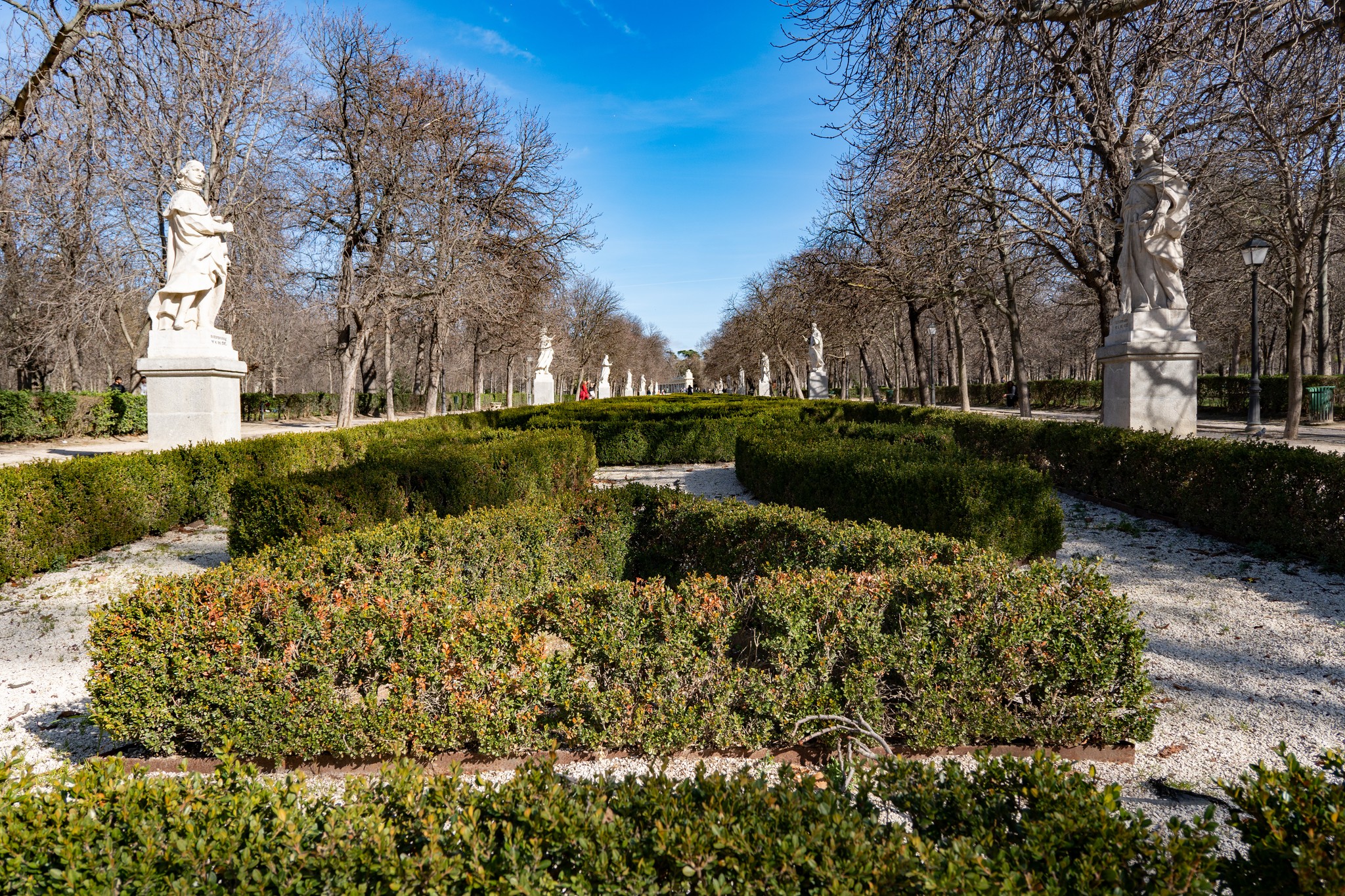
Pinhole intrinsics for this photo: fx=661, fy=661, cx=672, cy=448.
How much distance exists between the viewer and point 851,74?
6691mm

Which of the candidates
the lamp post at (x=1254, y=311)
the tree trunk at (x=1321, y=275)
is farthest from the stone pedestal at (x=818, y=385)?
the tree trunk at (x=1321, y=275)

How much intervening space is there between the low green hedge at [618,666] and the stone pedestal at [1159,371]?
795 cm

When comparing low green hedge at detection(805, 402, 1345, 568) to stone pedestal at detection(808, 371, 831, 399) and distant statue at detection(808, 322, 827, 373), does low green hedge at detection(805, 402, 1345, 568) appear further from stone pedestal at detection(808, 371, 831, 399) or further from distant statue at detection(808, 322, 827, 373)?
stone pedestal at detection(808, 371, 831, 399)

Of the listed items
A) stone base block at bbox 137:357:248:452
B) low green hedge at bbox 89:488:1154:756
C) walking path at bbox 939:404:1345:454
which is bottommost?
low green hedge at bbox 89:488:1154:756

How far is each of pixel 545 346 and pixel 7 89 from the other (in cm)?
1736

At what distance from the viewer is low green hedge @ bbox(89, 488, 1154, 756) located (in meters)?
2.97

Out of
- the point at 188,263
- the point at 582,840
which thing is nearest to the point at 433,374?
the point at 188,263

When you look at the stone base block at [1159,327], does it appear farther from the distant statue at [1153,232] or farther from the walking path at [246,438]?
the walking path at [246,438]

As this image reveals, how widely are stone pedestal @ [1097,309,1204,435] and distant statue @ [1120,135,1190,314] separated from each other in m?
0.25

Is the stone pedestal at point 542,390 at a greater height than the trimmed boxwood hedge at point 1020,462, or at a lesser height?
greater

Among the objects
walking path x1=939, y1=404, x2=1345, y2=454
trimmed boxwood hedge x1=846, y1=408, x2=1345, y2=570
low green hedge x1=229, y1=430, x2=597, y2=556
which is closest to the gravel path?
low green hedge x1=229, y1=430, x2=597, y2=556

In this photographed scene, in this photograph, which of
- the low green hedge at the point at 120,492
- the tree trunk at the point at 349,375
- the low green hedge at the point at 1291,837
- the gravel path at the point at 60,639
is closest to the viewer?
the low green hedge at the point at 1291,837

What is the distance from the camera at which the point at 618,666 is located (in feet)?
10.1

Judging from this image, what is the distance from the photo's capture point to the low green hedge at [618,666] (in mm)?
2969
